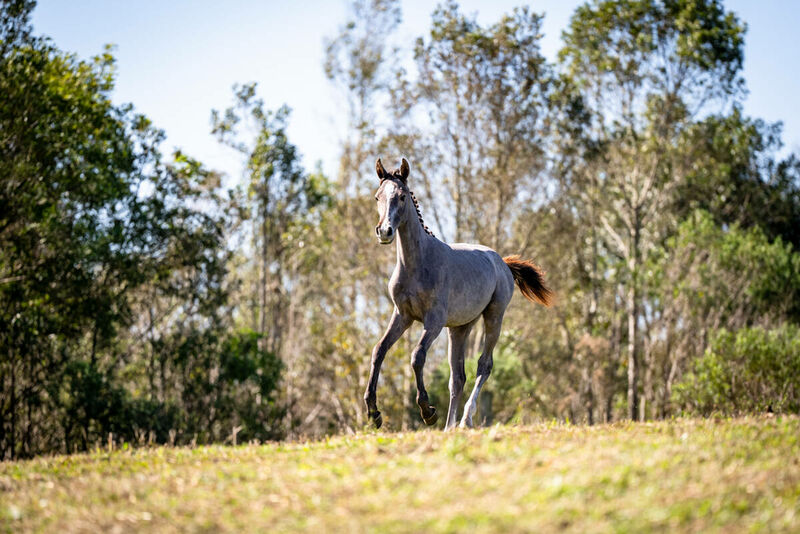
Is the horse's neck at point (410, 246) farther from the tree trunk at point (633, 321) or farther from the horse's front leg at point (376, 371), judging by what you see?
the tree trunk at point (633, 321)

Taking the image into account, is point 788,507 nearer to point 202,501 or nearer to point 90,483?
point 202,501

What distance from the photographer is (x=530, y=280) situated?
11.4 metres

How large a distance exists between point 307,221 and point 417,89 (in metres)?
8.86

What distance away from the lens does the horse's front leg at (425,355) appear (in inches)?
344

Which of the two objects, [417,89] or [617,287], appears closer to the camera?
[417,89]

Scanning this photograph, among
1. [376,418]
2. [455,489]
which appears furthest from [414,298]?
[455,489]

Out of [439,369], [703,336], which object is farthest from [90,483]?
[703,336]

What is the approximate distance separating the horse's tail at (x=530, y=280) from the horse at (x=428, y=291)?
995mm

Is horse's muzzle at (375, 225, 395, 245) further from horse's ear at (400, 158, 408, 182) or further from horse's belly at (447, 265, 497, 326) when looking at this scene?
horse's belly at (447, 265, 497, 326)

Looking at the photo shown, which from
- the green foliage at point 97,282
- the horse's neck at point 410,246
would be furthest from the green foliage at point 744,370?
the horse's neck at point 410,246

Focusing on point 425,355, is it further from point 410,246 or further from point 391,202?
point 391,202

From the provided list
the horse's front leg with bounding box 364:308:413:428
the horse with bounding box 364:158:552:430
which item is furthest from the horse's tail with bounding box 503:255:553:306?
the horse's front leg with bounding box 364:308:413:428

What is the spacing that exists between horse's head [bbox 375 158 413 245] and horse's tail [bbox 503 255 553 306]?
2.73 m

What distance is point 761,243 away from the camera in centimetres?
3089
